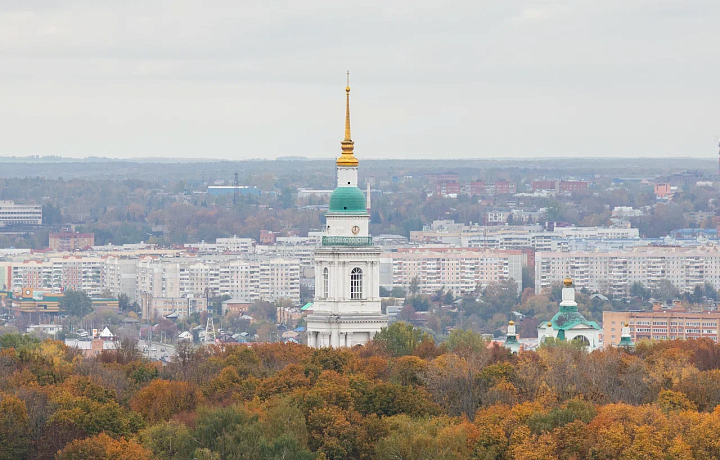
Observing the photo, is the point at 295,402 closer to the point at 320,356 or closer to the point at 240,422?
the point at 240,422

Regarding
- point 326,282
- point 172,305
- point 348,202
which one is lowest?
point 172,305

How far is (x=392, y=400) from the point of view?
65125 millimetres

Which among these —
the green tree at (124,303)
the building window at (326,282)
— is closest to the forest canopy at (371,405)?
the building window at (326,282)

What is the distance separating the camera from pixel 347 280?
258ft

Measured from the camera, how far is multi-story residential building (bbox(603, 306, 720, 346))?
132 meters

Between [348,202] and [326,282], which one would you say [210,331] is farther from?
[348,202]

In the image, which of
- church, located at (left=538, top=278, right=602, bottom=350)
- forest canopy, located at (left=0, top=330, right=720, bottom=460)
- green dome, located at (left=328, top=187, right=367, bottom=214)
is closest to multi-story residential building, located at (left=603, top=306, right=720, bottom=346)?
church, located at (left=538, top=278, right=602, bottom=350)

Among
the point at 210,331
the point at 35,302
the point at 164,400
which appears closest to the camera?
the point at 164,400

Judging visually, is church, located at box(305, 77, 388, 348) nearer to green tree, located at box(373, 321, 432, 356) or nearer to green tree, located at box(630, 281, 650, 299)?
green tree, located at box(373, 321, 432, 356)

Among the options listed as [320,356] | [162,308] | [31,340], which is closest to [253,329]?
[162,308]

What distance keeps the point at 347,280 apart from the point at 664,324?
5785cm

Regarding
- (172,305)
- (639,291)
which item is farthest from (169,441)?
(172,305)

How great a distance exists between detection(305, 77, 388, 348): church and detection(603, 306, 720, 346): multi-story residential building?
52.6 metres

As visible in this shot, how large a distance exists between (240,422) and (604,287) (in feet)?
448
